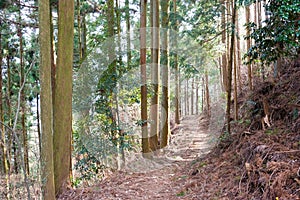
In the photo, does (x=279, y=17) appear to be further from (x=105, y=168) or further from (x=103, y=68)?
(x=105, y=168)

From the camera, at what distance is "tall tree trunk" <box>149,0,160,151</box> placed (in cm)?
904

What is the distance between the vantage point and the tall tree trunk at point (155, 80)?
904 centimetres

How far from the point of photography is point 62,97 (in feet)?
17.4

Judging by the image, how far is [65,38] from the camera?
5.34 metres

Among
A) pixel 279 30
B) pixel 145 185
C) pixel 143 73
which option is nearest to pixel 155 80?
pixel 143 73

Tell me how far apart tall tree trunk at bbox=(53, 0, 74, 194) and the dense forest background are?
0.07ft

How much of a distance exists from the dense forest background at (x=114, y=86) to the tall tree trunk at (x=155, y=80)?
37mm

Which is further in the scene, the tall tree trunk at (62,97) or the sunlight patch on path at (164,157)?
the sunlight patch on path at (164,157)

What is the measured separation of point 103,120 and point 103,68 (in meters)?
1.69

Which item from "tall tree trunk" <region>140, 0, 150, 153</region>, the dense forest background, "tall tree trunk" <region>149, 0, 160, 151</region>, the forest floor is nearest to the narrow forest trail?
the forest floor

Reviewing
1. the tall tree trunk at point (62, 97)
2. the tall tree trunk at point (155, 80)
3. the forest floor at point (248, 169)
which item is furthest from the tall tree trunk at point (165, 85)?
the tall tree trunk at point (62, 97)

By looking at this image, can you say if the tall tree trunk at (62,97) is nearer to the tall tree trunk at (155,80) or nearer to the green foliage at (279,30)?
the green foliage at (279,30)

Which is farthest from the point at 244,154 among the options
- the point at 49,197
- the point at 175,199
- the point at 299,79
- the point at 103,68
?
the point at 103,68

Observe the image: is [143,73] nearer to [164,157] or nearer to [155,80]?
[155,80]
